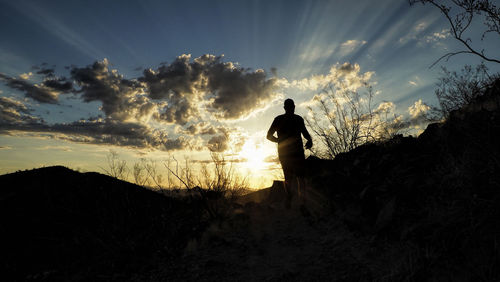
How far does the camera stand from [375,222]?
3.86 meters

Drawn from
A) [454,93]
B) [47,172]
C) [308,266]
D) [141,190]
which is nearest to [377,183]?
[308,266]

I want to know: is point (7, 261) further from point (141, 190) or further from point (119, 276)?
point (141, 190)

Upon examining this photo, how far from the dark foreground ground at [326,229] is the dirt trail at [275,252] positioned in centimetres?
2

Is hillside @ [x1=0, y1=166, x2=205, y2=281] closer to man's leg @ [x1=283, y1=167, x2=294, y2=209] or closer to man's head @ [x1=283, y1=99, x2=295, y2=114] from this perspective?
man's leg @ [x1=283, y1=167, x2=294, y2=209]

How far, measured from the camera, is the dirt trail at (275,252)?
3352 millimetres

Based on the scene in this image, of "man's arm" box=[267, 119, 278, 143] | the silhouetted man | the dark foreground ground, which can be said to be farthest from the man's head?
the dark foreground ground

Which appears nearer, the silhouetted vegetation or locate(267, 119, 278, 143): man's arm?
the silhouetted vegetation

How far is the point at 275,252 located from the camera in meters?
4.03

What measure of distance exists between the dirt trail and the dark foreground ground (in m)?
0.02

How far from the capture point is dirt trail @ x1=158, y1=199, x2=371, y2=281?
3352mm

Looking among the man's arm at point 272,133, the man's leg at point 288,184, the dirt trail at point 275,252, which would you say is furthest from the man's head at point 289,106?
the dirt trail at point 275,252

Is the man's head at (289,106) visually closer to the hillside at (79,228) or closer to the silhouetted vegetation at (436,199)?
the silhouetted vegetation at (436,199)

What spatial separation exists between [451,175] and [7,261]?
286 inches

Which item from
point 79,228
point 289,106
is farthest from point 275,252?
point 79,228
